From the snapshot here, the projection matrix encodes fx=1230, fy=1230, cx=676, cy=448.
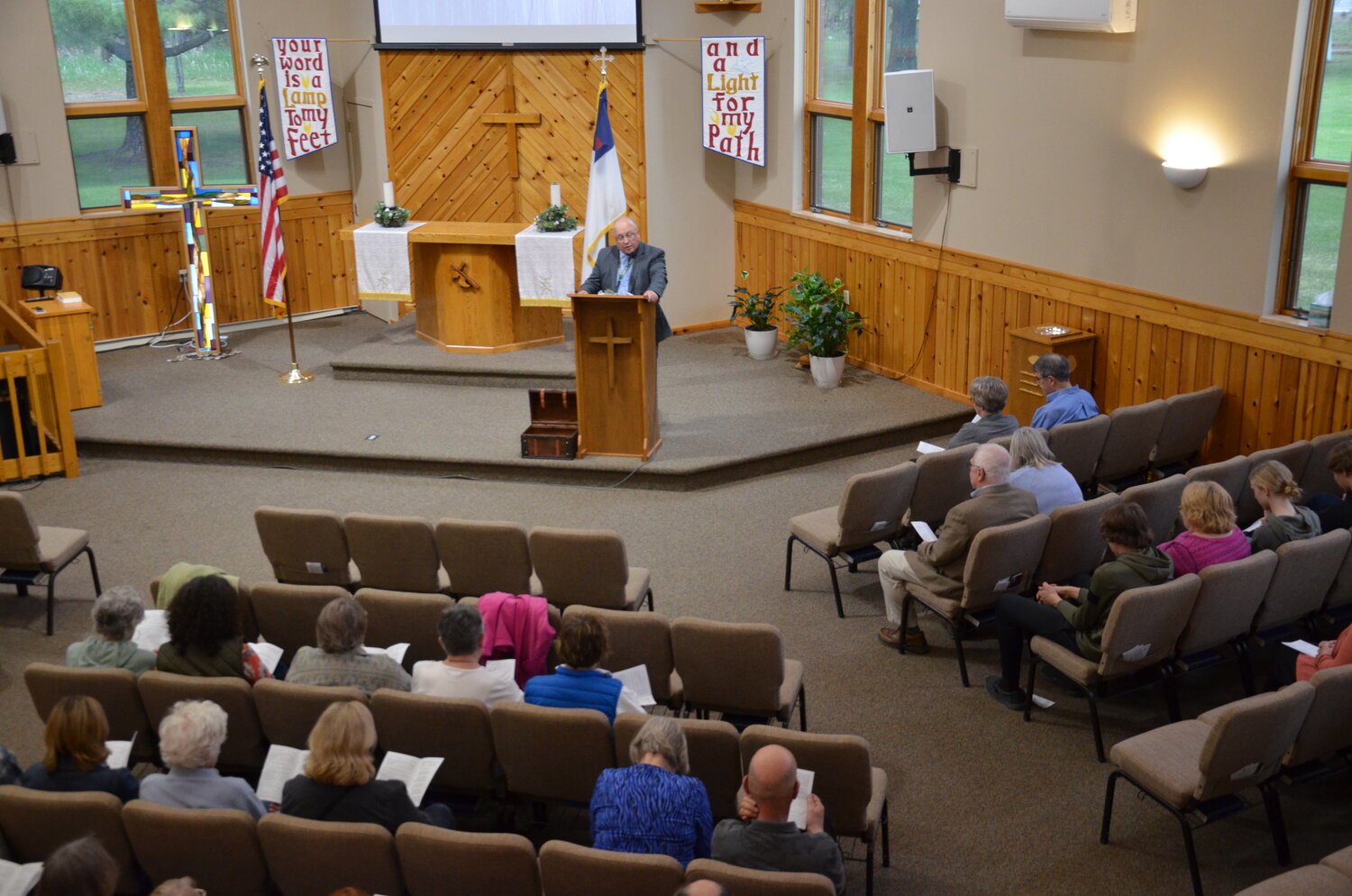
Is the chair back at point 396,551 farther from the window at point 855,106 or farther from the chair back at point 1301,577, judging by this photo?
the window at point 855,106

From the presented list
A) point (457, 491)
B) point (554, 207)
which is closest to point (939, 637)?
point (457, 491)

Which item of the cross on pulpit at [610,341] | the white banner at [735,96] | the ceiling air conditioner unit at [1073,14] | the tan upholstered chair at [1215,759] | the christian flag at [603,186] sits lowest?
the tan upholstered chair at [1215,759]

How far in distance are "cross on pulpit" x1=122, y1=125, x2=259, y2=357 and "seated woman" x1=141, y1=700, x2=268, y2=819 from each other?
7.47 metres

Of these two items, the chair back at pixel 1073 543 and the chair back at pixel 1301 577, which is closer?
the chair back at pixel 1301 577

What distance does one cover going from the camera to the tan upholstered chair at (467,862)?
3.44m

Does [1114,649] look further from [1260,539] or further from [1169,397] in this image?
[1169,397]

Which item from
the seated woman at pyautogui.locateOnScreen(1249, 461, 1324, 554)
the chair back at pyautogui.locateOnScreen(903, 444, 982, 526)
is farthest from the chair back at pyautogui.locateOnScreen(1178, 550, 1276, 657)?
the chair back at pyautogui.locateOnScreen(903, 444, 982, 526)

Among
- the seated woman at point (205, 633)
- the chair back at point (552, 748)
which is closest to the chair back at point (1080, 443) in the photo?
the chair back at point (552, 748)

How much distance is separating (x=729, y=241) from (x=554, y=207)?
2.27 metres

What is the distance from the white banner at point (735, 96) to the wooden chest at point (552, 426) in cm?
348

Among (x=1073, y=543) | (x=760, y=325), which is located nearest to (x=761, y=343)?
(x=760, y=325)

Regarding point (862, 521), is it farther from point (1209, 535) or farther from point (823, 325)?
point (823, 325)

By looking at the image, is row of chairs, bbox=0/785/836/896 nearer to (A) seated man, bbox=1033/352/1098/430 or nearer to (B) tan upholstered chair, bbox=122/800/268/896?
(B) tan upholstered chair, bbox=122/800/268/896

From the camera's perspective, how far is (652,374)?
811cm
